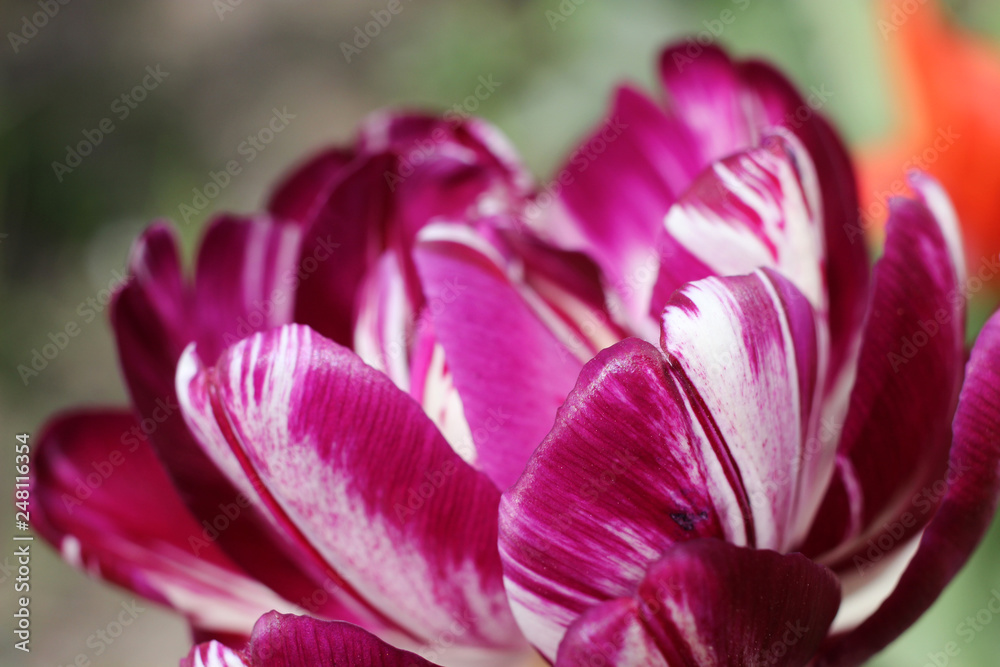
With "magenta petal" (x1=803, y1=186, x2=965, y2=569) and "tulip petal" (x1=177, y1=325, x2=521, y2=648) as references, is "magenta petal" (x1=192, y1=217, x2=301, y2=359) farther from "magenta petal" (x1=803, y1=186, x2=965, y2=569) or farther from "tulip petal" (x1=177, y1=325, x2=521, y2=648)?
"magenta petal" (x1=803, y1=186, x2=965, y2=569)

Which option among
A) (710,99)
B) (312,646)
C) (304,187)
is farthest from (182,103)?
(312,646)

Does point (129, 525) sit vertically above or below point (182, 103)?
below

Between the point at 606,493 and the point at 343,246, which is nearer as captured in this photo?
the point at 606,493

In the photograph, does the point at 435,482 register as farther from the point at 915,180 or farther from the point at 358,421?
the point at 915,180

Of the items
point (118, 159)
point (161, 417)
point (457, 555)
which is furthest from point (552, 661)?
point (118, 159)

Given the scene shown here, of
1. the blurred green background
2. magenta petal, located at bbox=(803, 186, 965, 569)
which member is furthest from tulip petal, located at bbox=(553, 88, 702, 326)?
the blurred green background

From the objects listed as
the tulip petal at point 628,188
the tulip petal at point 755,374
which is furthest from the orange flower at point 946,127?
the tulip petal at point 755,374

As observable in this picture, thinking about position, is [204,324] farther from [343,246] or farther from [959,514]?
[959,514]

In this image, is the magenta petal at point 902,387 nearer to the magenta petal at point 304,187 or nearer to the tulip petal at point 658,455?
the tulip petal at point 658,455
